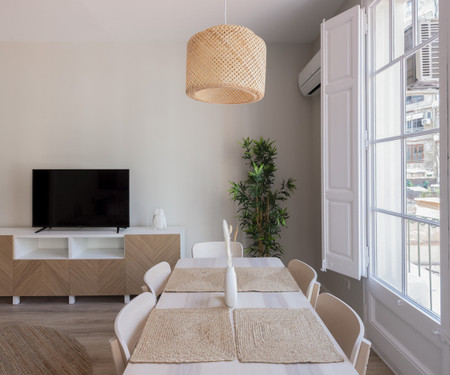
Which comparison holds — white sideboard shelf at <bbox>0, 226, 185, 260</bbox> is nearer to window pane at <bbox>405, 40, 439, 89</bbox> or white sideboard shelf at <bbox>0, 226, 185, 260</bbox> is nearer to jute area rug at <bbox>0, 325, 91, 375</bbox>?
jute area rug at <bbox>0, 325, 91, 375</bbox>

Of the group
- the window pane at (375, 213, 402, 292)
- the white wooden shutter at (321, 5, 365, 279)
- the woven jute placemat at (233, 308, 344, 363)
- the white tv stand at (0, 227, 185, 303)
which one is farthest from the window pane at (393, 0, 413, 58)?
the white tv stand at (0, 227, 185, 303)

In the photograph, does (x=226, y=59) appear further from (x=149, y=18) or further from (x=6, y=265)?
(x=6, y=265)

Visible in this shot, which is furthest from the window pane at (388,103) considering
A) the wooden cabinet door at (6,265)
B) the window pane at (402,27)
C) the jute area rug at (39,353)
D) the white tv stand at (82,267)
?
the wooden cabinet door at (6,265)

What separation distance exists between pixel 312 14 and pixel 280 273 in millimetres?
2672

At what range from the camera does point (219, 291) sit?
1.75 m

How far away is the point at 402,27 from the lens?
2096 millimetres

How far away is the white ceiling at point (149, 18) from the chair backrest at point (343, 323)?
108 inches

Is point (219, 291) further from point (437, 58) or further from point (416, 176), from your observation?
point (437, 58)

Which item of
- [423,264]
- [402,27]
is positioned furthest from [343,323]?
[402,27]

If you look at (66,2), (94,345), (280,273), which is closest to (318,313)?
(280,273)

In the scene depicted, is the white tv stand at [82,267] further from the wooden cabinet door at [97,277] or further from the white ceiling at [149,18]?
the white ceiling at [149,18]

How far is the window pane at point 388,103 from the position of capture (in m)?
2.16

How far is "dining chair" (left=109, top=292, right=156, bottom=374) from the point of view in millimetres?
1220

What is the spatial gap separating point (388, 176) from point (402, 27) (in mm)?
1024
